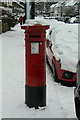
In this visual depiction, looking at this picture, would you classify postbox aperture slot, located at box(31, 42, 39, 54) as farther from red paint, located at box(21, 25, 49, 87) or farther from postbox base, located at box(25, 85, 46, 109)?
postbox base, located at box(25, 85, 46, 109)

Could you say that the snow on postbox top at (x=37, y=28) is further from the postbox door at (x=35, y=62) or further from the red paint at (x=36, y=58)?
the postbox door at (x=35, y=62)

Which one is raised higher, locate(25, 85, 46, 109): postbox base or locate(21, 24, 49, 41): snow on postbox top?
locate(21, 24, 49, 41): snow on postbox top

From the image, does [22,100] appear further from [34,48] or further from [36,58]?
[34,48]

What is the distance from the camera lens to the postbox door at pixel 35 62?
4762mm

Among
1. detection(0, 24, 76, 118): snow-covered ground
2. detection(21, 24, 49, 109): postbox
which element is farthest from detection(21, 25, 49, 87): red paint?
detection(0, 24, 76, 118): snow-covered ground

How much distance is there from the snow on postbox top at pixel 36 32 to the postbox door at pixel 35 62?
0.09 meters

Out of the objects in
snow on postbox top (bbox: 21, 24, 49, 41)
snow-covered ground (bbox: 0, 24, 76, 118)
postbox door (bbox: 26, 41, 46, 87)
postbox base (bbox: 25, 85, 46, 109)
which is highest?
snow on postbox top (bbox: 21, 24, 49, 41)

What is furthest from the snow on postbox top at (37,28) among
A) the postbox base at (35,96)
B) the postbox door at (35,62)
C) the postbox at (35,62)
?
the postbox base at (35,96)

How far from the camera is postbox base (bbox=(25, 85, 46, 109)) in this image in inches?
189

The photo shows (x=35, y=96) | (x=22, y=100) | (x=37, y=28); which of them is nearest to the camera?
(x=37, y=28)

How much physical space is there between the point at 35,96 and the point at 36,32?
1.14 meters

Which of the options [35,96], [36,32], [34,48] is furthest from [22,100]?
[36,32]

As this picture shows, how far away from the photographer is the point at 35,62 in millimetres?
4762

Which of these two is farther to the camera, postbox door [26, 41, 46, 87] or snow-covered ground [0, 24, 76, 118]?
postbox door [26, 41, 46, 87]
